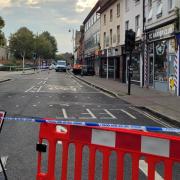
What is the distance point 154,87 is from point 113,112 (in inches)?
494

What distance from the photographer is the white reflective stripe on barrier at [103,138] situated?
16.1 ft

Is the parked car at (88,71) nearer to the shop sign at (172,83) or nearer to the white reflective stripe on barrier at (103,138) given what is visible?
the shop sign at (172,83)

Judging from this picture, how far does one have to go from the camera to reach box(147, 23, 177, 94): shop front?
79.4 feet

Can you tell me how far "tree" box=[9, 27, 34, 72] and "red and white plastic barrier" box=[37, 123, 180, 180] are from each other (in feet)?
302

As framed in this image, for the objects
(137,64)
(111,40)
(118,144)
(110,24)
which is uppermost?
(110,24)

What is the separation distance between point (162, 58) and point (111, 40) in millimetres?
19311

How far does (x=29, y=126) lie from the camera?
11.3 meters

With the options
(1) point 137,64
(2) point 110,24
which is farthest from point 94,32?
(1) point 137,64

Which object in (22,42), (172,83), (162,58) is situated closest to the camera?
(172,83)

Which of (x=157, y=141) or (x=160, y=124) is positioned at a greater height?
(x=157, y=141)

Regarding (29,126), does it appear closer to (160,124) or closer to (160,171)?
(160,124)

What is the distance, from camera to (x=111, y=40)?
45094 millimetres

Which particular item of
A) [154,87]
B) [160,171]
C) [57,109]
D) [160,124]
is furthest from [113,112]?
[154,87]

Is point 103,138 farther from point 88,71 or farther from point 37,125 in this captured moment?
point 88,71
